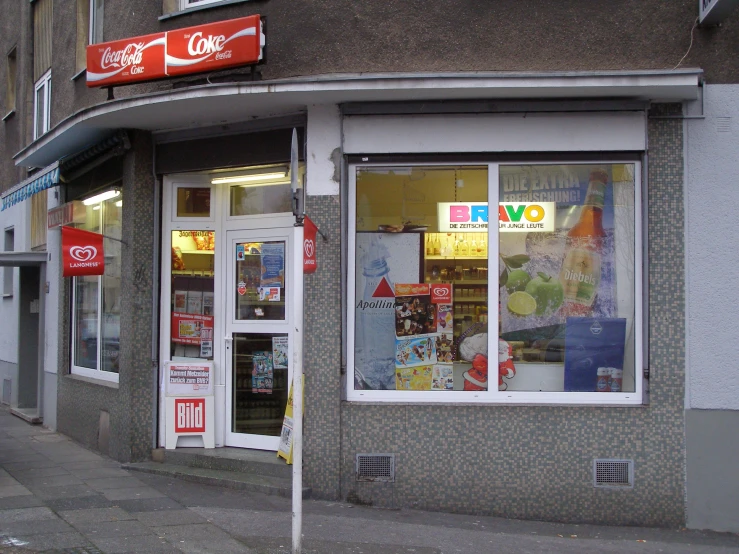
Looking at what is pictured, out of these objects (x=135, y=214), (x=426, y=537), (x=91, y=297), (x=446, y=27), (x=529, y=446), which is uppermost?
(x=446, y=27)

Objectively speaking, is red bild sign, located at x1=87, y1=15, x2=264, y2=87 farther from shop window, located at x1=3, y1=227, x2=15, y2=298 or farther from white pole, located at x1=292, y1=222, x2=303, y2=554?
shop window, located at x1=3, y1=227, x2=15, y2=298

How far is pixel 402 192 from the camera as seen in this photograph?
28.4 feet

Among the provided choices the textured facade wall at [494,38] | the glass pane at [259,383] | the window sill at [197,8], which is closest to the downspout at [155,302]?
the glass pane at [259,383]

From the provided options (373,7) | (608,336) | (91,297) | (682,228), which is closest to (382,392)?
(608,336)

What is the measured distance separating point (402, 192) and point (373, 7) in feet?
6.05

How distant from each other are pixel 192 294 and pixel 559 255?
4288 mm

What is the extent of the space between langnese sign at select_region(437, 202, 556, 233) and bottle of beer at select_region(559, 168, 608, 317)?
32cm

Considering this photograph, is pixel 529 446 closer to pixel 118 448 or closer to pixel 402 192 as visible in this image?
pixel 402 192

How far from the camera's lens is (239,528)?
733 cm

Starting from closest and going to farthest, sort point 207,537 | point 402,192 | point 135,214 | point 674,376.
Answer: point 207,537 → point 674,376 → point 402,192 → point 135,214

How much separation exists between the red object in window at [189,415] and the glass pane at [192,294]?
56cm

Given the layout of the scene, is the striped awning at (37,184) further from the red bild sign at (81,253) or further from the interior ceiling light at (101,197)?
the red bild sign at (81,253)

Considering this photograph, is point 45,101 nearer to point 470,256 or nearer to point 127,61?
point 127,61

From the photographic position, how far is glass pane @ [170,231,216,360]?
32.8 feet
